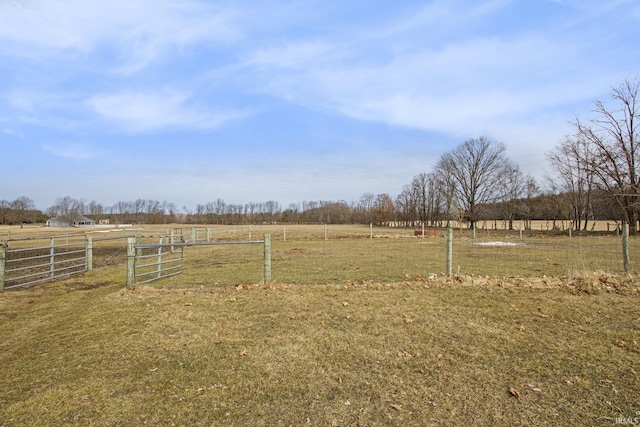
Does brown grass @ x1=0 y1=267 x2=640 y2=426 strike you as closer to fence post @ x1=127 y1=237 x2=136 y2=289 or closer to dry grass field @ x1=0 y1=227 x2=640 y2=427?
dry grass field @ x1=0 y1=227 x2=640 y2=427

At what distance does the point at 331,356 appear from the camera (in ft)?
13.4

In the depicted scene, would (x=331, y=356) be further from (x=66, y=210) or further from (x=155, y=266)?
(x=66, y=210)

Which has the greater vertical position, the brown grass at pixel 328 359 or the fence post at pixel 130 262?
the fence post at pixel 130 262

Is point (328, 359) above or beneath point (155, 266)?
above

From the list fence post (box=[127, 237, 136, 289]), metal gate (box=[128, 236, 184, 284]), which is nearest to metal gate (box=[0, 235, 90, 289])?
metal gate (box=[128, 236, 184, 284])

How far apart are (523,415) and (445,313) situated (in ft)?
8.58

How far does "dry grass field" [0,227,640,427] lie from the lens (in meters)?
2.98

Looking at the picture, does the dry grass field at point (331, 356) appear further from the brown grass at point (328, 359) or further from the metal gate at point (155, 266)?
the metal gate at point (155, 266)

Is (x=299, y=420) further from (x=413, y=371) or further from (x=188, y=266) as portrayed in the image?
(x=188, y=266)

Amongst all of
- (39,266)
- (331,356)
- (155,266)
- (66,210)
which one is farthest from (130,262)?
(66,210)

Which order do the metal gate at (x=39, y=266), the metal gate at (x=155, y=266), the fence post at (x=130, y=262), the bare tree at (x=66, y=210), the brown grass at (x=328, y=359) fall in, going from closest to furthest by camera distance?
the brown grass at (x=328, y=359) < the fence post at (x=130, y=262) < the metal gate at (x=155, y=266) < the metal gate at (x=39, y=266) < the bare tree at (x=66, y=210)

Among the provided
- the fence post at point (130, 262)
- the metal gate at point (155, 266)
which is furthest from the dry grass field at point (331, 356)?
the metal gate at point (155, 266)

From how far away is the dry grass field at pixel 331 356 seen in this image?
9.78 ft

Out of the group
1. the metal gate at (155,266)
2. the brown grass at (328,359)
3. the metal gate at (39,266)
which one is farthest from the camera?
the metal gate at (39,266)
